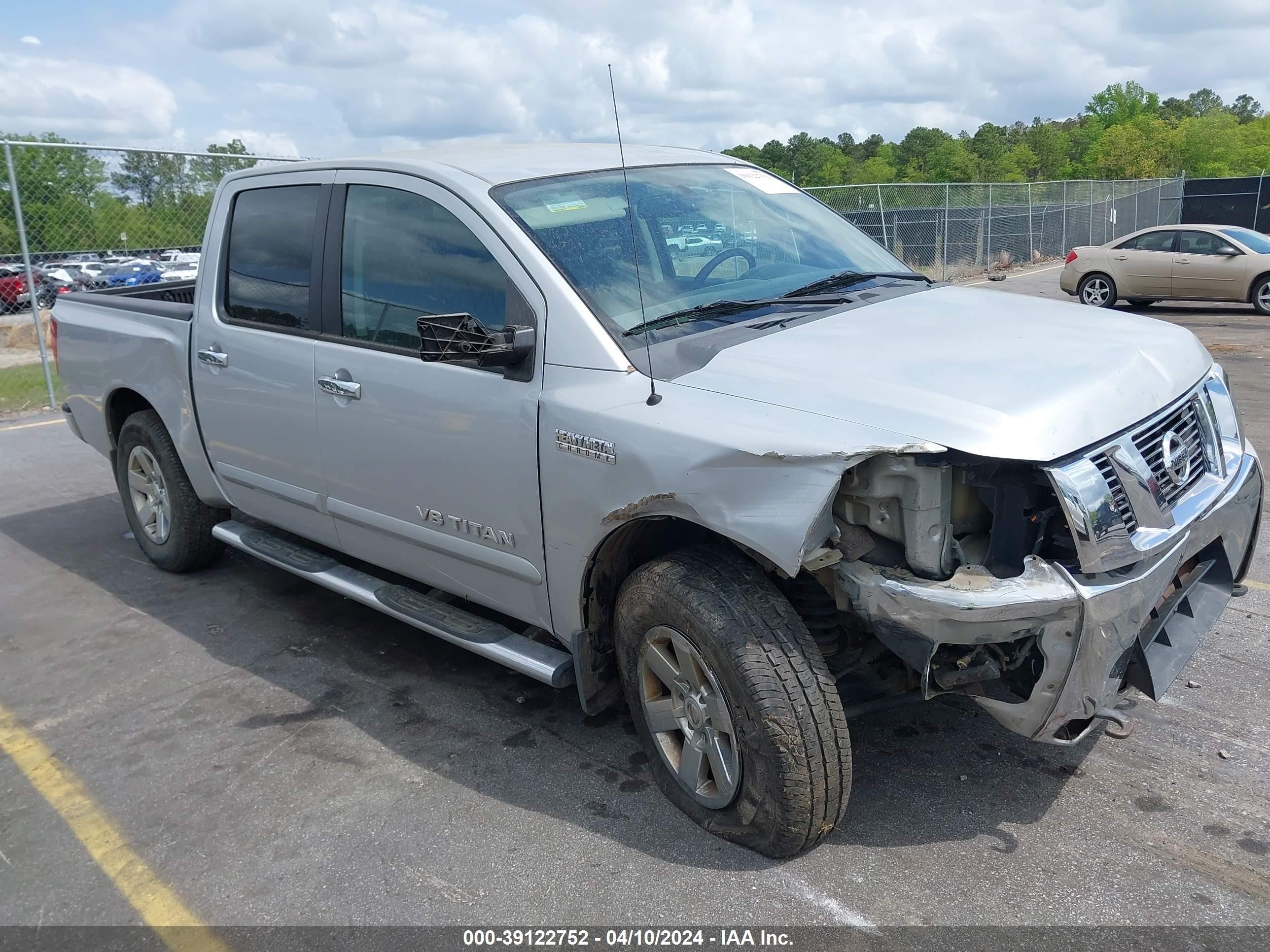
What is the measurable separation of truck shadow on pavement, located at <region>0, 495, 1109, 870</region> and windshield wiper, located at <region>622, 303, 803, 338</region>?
146 centimetres

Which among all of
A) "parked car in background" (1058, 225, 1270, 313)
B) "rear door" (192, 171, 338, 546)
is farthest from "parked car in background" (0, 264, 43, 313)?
"parked car in background" (1058, 225, 1270, 313)

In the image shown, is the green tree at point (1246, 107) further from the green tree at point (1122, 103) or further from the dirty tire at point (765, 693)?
the dirty tire at point (765, 693)

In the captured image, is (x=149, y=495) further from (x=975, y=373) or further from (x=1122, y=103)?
(x=1122, y=103)

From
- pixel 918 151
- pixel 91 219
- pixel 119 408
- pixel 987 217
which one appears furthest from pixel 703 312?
pixel 918 151

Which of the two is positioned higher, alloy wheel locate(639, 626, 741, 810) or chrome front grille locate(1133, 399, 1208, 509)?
chrome front grille locate(1133, 399, 1208, 509)

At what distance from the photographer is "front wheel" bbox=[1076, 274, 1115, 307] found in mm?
16391

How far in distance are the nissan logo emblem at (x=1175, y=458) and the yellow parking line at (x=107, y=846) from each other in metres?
2.87

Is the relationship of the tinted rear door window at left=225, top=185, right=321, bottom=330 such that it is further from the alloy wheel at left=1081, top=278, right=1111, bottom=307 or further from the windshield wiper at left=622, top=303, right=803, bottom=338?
the alloy wheel at left=1081, top=278, right=1111, bottom=307

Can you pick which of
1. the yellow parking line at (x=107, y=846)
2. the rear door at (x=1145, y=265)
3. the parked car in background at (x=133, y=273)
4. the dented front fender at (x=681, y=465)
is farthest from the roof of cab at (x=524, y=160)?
the rear door at (x=1145, y=265)

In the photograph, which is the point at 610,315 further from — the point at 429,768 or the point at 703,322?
the point at 429,768

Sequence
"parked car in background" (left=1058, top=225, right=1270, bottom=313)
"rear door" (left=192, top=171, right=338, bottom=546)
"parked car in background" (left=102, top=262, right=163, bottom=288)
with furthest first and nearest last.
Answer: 1. "parked car in background" (left=1058, top=225, right=1270, bottom=313)
2. "parked car in background" (left=102, top=262, right=163, bottom=288)
3. "rear door" (left=192, top=171, right=338, bottom=546)

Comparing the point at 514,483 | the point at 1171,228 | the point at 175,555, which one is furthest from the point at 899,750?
the point at 1171,228

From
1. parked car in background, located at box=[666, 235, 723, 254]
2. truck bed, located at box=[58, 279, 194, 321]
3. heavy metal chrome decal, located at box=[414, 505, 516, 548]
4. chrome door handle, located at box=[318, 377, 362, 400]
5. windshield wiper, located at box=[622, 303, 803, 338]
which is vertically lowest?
heavy metal chrome decal, located at box=[414, 505, 516, 548]

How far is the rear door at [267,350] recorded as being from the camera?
13.5ft
